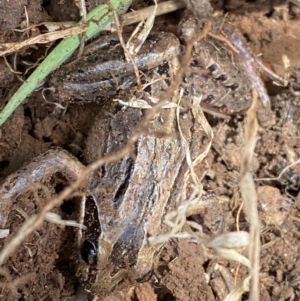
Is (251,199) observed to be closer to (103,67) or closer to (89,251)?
(89,251)

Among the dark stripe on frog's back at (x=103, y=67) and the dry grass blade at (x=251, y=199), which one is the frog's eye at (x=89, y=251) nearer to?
the dark stripe on frog's back at (x=103, y=67)

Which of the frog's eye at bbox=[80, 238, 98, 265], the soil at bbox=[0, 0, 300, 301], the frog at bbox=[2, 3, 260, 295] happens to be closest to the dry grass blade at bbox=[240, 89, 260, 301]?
the frog at bbox=[2, 3, 260, 295]

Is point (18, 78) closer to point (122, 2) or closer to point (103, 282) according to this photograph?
point (122, 2)

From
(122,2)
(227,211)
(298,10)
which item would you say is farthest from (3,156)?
(298,10)

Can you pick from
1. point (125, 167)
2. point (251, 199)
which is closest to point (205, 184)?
point (125, 167)

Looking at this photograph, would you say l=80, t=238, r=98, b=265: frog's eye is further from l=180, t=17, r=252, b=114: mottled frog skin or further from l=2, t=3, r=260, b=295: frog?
l=180, t=17, r=252, b=114: mottled frog skin

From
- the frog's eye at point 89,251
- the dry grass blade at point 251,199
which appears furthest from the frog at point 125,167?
the dry grass blade at point 251,199
